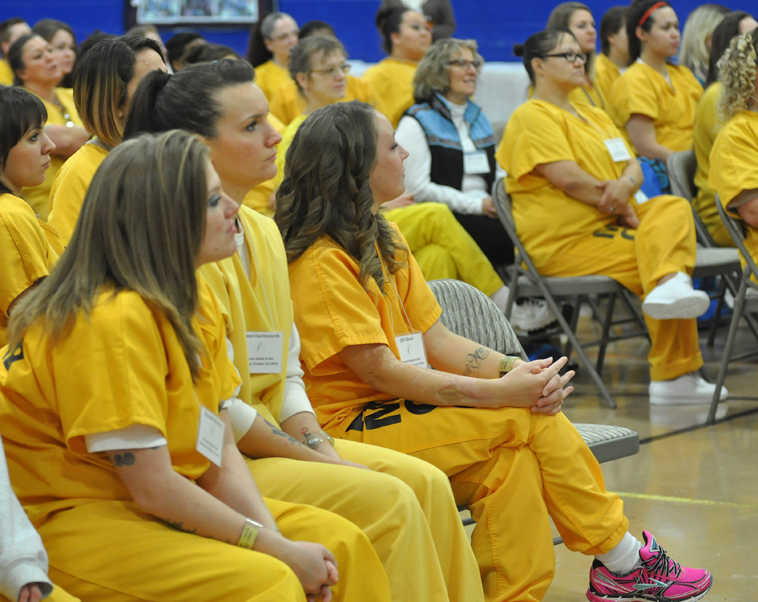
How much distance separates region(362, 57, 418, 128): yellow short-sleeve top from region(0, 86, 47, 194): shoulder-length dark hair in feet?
13.7

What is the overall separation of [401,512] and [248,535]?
35 cm

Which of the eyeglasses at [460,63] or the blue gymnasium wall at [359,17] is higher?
the eyeglasses at [460,63]

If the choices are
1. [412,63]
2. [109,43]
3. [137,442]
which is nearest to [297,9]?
[412,63]

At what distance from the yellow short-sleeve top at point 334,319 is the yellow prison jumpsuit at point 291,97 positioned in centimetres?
416

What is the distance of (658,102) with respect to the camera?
6.36 metres

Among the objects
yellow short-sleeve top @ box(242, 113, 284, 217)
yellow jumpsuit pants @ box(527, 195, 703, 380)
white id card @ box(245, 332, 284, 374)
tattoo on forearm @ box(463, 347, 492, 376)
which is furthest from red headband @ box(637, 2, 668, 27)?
white id card @ box(245, 332, 284, 374)

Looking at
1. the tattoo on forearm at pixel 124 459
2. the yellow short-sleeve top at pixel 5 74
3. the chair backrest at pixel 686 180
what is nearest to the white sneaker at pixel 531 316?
the chair backrest at pixel 686 180

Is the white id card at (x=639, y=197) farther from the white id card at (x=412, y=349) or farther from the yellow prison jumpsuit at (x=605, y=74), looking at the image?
the white id card at (x=412, y=349)

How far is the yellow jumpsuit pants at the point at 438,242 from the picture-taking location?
4.96m

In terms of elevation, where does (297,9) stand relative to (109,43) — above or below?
below

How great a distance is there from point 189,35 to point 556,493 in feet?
15.2

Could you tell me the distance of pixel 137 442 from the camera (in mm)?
1762

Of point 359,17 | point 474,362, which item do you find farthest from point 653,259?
point 359,17

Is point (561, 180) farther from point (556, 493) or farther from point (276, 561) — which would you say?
point (276, 561)
